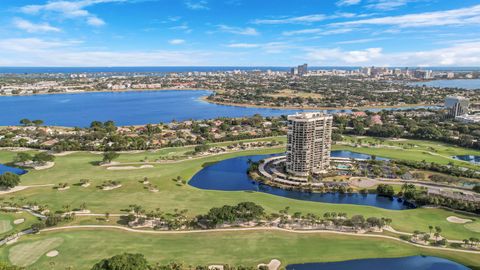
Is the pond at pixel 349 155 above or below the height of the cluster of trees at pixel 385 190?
above

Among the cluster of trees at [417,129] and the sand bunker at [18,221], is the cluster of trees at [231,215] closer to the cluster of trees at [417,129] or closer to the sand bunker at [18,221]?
the sand bunker at [18,221]

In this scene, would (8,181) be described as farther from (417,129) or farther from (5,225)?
(417,129)

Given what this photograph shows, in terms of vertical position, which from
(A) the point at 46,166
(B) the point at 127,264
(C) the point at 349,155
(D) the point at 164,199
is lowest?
(D) the point at 164,199

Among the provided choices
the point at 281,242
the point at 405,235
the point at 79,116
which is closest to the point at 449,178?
the point at 405,235

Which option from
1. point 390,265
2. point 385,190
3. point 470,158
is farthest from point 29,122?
point 470,158

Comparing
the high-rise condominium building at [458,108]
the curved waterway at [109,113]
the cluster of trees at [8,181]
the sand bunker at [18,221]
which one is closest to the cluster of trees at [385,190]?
the sand bunker at [18,221]

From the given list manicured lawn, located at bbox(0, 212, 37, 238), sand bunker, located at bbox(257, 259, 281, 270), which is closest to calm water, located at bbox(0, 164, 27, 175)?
manicured lawn, located at bbox(0, 212, 37, 238)

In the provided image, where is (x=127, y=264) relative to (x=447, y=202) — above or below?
above
